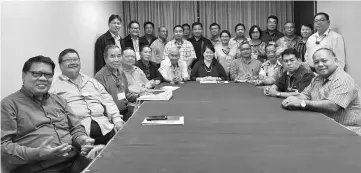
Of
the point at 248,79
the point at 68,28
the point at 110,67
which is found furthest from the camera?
the point at 248,79

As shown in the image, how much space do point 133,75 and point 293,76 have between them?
1907 mm

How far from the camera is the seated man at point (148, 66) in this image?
174 inches

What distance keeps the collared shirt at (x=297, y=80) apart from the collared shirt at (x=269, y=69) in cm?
84

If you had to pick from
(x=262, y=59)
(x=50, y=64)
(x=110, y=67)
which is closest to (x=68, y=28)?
(x=110, y=67)

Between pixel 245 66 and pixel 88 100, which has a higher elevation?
pixel 245 66

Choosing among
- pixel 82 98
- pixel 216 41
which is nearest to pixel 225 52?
pixel 216 41

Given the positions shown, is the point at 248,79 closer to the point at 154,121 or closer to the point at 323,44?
the point at 323,44

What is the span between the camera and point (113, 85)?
3.18 meters

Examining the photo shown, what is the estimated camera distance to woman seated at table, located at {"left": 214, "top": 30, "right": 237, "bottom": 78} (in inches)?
212

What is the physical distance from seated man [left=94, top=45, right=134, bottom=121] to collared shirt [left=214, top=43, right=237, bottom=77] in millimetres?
2438

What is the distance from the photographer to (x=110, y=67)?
3.26m

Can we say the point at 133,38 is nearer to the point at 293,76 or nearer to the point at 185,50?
the point at 185,50

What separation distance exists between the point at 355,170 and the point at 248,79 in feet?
11.7

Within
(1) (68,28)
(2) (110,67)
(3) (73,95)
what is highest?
(1) (68,28)
